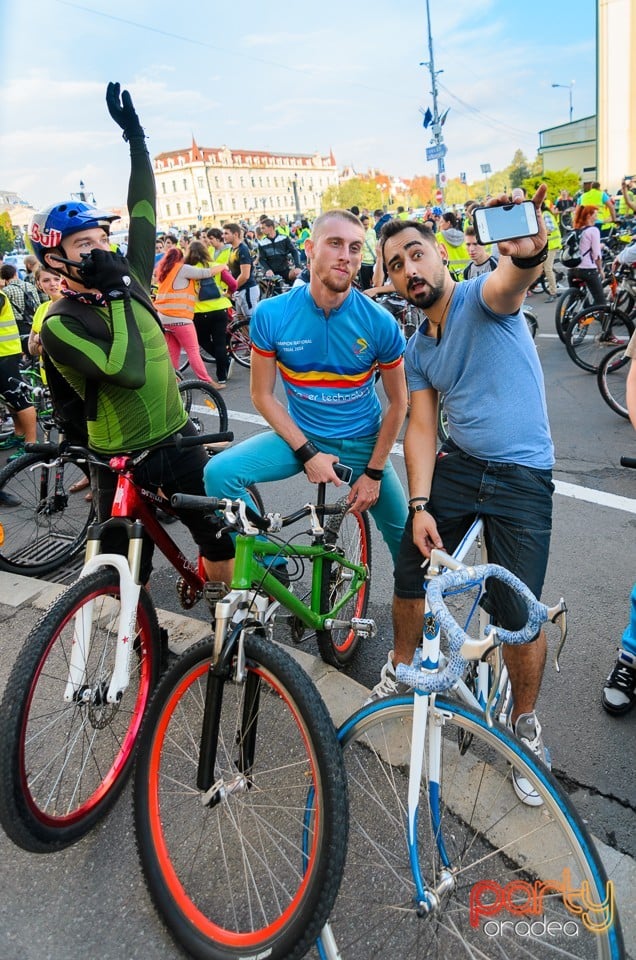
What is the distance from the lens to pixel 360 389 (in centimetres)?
292

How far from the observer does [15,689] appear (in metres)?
1.94

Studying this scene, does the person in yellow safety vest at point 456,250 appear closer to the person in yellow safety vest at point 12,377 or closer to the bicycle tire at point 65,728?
the person in yellow safety vest at point 12,377

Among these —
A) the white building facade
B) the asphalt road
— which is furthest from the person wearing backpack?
the white building facade

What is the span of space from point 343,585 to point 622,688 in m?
1.32

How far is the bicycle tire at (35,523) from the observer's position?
4.32 meters

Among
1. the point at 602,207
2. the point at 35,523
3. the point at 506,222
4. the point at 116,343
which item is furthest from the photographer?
the point at 602,207

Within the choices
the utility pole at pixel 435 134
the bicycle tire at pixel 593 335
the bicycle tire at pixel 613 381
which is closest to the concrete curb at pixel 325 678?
the bicycle tire at pixel 613 381

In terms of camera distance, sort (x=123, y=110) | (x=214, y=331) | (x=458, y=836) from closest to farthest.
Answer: (x=458, y=836) < (x=123, y=110) < (x=214, y=331)

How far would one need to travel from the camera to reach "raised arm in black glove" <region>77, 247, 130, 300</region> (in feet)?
7.97

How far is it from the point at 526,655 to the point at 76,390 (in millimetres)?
2089

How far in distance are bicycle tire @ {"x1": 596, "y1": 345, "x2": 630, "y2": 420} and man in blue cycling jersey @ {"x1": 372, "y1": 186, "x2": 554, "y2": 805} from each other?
13.9ft

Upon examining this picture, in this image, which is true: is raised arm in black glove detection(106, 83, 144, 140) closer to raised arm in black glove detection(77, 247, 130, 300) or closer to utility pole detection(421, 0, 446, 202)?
raised arm in black glove detection(77, 247, 130, 300)

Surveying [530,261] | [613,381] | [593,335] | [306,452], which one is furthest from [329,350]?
[593,335]

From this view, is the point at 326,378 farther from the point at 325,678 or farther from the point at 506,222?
the point at 325,678
